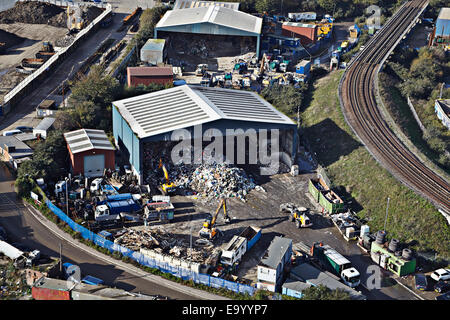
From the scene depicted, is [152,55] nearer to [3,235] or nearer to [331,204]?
[331,204]

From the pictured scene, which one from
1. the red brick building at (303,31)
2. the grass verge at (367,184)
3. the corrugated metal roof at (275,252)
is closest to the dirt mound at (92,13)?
the red brick building at (303,31)

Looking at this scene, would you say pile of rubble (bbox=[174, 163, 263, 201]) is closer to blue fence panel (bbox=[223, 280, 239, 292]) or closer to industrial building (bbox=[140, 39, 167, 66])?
blue fence panel (bbox=[223, 280, 239, 292])

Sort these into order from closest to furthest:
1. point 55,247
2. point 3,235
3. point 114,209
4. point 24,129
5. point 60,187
A: point 55,247 → point 3,235 → point 114,209 → point 60,187 → point 24,129

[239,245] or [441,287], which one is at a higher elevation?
[239,245]

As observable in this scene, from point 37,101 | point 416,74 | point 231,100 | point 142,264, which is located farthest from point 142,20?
point 142,264

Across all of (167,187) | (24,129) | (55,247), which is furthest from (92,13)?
(55,247)

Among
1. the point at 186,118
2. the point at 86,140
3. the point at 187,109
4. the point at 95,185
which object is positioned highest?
the point at 187,109

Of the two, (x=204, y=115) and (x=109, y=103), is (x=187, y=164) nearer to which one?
(x=204, y=115)

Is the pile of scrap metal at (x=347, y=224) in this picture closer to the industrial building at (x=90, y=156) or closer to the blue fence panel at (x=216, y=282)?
the blue fence panel at (x=216, y=282)
